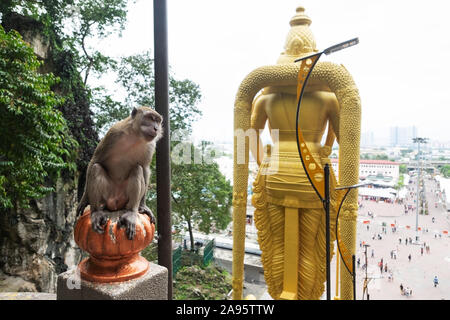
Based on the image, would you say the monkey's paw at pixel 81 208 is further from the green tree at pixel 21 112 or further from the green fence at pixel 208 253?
the green fence at pixel 208 253

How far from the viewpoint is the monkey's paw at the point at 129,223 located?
1.31 metres

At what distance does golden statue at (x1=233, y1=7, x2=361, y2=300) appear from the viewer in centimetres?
328

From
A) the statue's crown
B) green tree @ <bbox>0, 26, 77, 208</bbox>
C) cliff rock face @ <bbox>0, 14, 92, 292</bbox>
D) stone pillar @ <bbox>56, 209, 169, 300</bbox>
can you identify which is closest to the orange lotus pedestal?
stone pillar @ <bbox>56, 209, 169, 300</bbox>

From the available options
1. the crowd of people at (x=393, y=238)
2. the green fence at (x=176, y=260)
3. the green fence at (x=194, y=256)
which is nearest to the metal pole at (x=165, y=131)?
the crowd of people at (x=393, y=238)

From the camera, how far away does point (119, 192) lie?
1.58 m

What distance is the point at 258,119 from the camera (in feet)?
12.7

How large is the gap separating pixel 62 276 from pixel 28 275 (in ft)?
16.4

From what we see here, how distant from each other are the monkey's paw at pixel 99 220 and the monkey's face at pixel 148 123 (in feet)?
1.62

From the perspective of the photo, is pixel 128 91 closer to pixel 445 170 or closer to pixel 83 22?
pixel 83 22

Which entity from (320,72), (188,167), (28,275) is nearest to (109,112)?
(188,167)

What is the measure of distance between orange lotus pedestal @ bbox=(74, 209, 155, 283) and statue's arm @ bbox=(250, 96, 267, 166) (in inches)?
106
